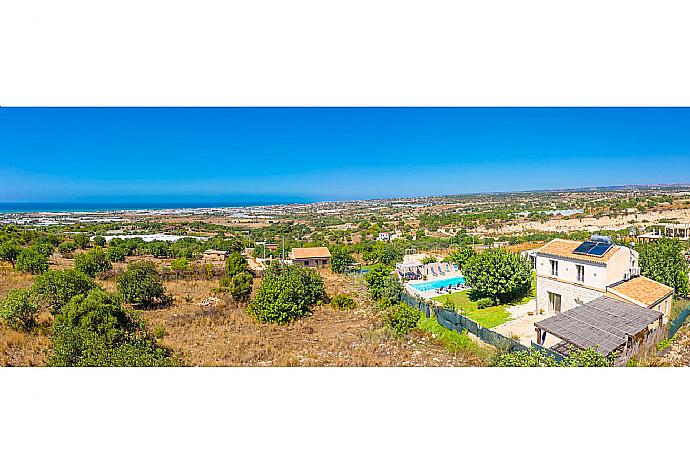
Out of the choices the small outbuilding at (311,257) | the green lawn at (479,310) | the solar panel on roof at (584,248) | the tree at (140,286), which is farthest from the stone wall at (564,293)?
the tree at (140,286)

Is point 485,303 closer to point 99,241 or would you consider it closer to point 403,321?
point 403,321

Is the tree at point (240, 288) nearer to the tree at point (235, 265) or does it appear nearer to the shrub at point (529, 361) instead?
the tree at point (235, 265)

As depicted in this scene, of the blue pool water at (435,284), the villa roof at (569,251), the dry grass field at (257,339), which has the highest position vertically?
the villa roof at (569,251)

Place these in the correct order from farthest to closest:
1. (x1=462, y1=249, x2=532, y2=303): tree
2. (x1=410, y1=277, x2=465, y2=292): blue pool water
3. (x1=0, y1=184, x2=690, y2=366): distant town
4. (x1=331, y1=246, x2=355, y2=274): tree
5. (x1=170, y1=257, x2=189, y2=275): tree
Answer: (x1=331, y1=246, x2=355, y2=274): tree
(x1=410, y1=277, x2=465, y2=292): blue pool water
(x1=170, y1=257, x2=189, y2=275): tree
(x1=462, y1=249, x2=532, y2=303): tree
(x1=0, y1=184, x2=690, y2=366): distant town

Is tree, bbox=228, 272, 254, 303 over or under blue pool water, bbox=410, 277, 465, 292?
over

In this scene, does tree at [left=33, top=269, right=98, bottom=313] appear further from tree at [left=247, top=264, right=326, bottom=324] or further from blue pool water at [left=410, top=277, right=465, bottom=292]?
blue pool water at [left=410, top=277, right=465, bottom=292]

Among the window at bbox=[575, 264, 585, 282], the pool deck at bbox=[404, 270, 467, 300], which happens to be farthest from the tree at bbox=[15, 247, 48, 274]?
the window at bbox=[575, 264, 585, 282]
